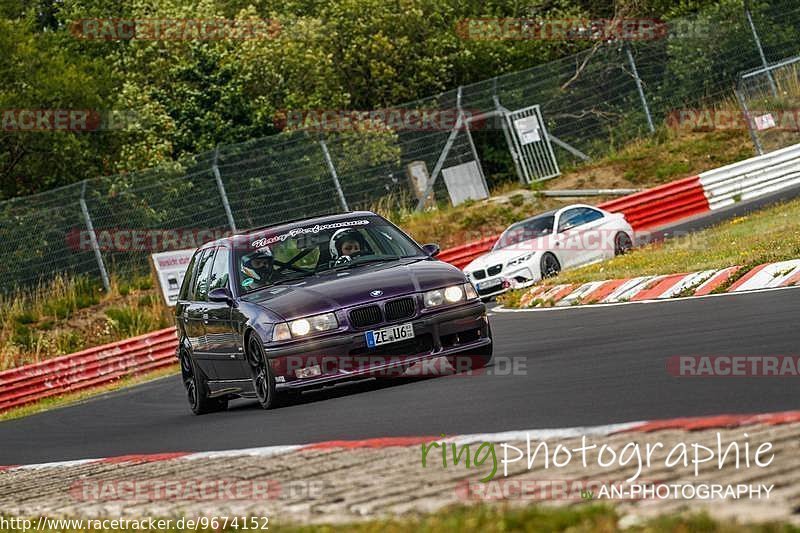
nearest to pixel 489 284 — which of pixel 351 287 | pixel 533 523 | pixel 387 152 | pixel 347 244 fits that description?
pixel 387 152

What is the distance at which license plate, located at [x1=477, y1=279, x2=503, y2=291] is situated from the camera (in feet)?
76.4

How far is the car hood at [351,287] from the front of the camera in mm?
11078

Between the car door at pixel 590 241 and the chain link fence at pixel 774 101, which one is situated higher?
the chain link fence at pixel 774 101

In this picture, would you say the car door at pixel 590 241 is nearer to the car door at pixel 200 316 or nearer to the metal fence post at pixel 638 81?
the metal fence post at pixel 638 81

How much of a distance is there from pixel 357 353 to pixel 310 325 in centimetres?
44

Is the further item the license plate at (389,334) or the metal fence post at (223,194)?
the metal fence post at (223,194)

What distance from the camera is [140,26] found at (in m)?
42.3

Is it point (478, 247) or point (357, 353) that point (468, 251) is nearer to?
point (478, 247)

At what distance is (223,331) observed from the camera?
1231 cm

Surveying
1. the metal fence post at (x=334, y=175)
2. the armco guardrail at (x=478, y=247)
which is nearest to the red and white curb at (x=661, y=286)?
the armco guardrail at (x=478, y=247)

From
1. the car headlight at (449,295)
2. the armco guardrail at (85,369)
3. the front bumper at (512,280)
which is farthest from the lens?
the armco guardrail at (85,369)

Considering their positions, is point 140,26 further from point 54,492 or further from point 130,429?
point 54,492

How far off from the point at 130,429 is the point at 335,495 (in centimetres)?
753

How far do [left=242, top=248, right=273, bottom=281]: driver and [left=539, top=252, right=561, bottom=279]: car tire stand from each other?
1161 cm
